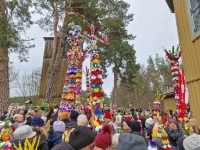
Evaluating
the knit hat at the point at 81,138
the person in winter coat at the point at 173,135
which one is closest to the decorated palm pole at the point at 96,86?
the person in winter coat at the point at 173,135

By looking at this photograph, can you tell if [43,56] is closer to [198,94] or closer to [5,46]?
[5,46]

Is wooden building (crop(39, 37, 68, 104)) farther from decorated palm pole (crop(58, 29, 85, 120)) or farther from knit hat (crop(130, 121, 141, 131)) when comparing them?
knit hat (crop(130, 121, 141, 131))

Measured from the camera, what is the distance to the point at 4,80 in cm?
944

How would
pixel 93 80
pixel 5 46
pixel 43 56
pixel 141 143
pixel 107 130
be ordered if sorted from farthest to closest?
pixel 43 56 < pixel 5 46 < pixel 93 80 < pixel 107 130 < pixel 141 143

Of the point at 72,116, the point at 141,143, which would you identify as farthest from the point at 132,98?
the point at 141,143

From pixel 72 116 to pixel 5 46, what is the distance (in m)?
5.78

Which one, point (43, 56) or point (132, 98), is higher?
point (43, 56)

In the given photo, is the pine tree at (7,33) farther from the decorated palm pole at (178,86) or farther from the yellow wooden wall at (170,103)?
the yellow wooden wall at (170,103)

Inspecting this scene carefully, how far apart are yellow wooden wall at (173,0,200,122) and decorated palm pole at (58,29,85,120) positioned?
13.6 feet

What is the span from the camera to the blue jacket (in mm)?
3832

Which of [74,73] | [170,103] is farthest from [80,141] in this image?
[170,103]

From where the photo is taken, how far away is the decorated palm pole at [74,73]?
316 inches

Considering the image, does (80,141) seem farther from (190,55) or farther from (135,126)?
(190,55)

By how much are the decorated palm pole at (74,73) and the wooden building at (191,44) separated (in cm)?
419
